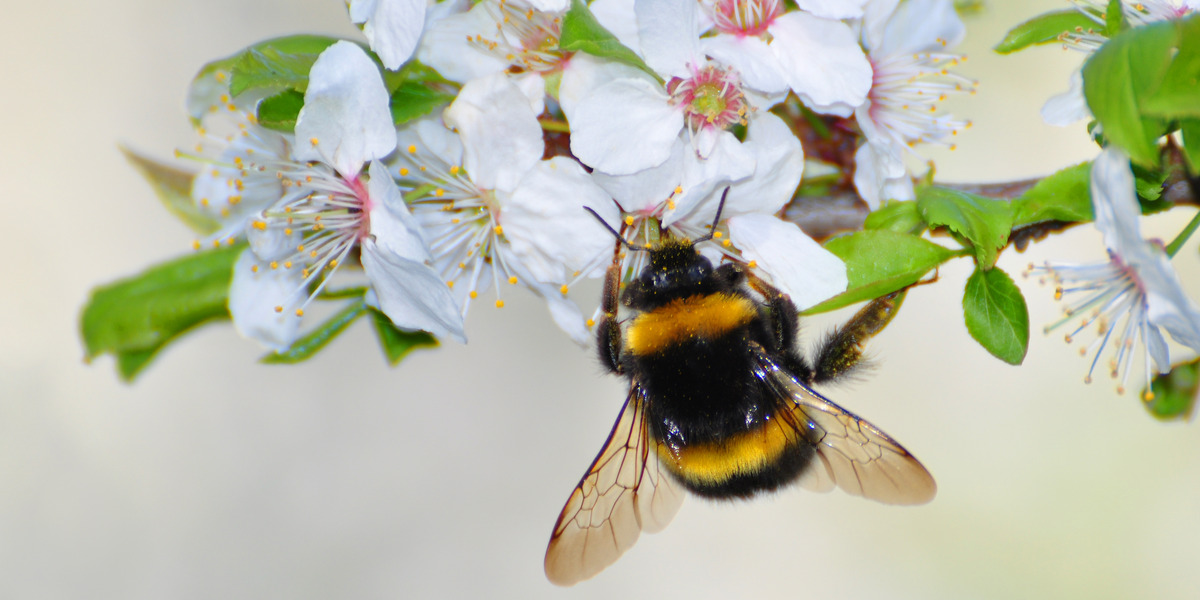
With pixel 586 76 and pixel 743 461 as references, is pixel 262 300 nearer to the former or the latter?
pixel 586 76

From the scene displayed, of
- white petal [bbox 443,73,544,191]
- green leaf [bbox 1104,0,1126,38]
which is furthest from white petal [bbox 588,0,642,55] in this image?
green leaf [bbox 1104,0,1126,38]

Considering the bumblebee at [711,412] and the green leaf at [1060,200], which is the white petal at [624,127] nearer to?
the bumblebee at [711,412]

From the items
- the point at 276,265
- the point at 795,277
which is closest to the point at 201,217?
the point at 276,265

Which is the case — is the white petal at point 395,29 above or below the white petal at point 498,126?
above

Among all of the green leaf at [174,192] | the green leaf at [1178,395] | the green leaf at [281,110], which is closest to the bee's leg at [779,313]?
the green leaf at [281,110]

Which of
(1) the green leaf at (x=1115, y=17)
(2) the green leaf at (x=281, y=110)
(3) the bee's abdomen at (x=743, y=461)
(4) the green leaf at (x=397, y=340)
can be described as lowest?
(4) the green leaf at (x=397, y=340)

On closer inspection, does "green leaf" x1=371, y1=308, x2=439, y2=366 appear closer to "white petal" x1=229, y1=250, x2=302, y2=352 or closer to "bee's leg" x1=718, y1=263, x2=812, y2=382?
"white petal" x1=229, y1=250, x2=302, y2=352

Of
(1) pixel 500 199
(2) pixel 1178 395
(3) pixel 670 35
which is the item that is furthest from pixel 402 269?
(2) pixel 1178 395
